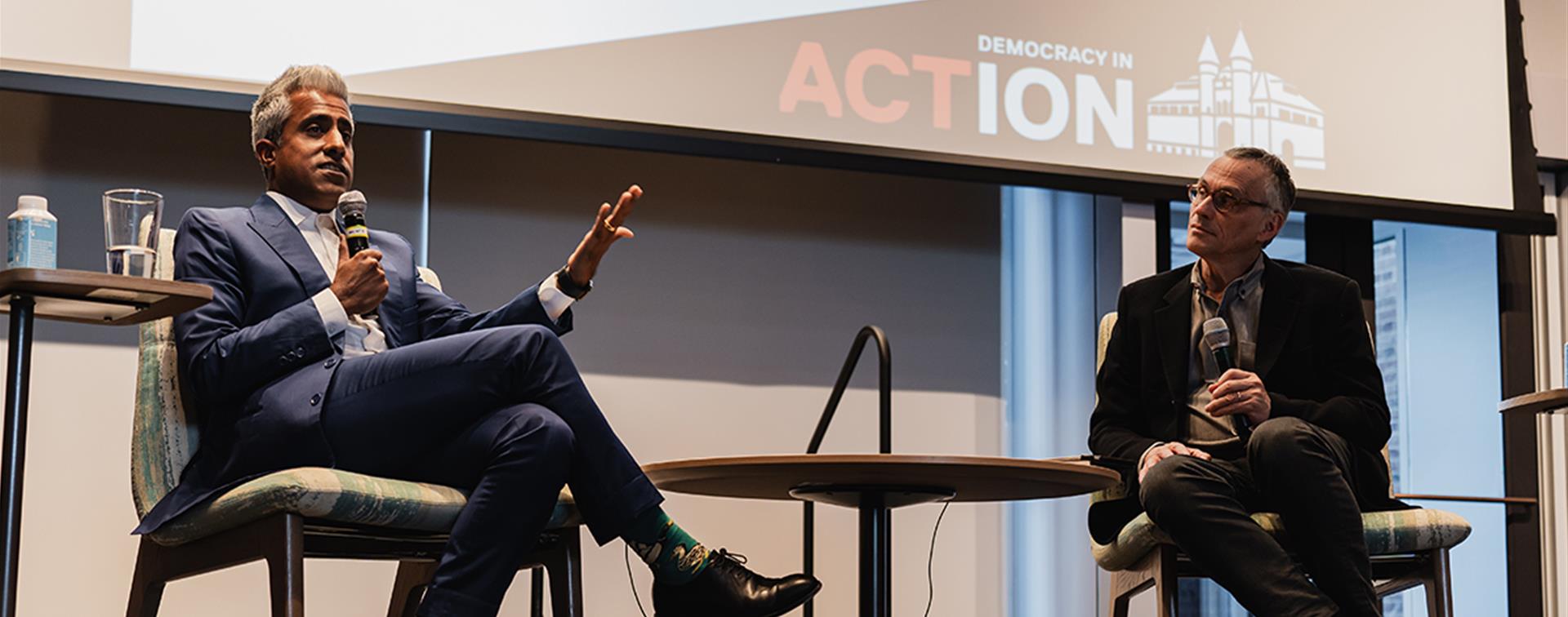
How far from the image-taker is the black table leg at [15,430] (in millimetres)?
2006

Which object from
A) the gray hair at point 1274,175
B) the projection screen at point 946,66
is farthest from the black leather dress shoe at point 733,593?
the projection screen at point 946,66

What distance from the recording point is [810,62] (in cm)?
363

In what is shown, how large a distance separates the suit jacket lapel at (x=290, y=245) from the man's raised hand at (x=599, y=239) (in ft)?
1.24

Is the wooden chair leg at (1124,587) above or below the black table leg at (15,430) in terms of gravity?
below

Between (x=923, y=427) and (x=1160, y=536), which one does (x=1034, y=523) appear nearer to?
(x=923, y=427)

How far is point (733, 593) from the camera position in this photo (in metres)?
2.14

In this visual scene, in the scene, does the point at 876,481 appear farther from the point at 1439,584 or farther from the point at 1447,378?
the point at 1447,378

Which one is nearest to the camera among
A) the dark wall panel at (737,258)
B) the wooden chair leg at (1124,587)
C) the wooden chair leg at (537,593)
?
the wooden chair leg at (1124,587)

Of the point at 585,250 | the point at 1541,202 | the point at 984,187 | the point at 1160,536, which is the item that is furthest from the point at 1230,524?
the point at 1541,202

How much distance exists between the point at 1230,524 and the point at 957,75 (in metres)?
1.68

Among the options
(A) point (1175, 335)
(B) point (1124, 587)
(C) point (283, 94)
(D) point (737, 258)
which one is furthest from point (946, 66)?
(C) point (283, 94)

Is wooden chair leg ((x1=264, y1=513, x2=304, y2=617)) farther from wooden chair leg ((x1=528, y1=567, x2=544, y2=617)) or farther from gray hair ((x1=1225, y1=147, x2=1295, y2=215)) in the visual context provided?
gray hair ((x1=1225, y1=147, x2=1295, y2=215))

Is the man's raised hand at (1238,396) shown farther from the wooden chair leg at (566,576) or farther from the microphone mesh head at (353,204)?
the microphone mesh head at (353,204)

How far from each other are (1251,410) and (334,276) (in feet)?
4.80
